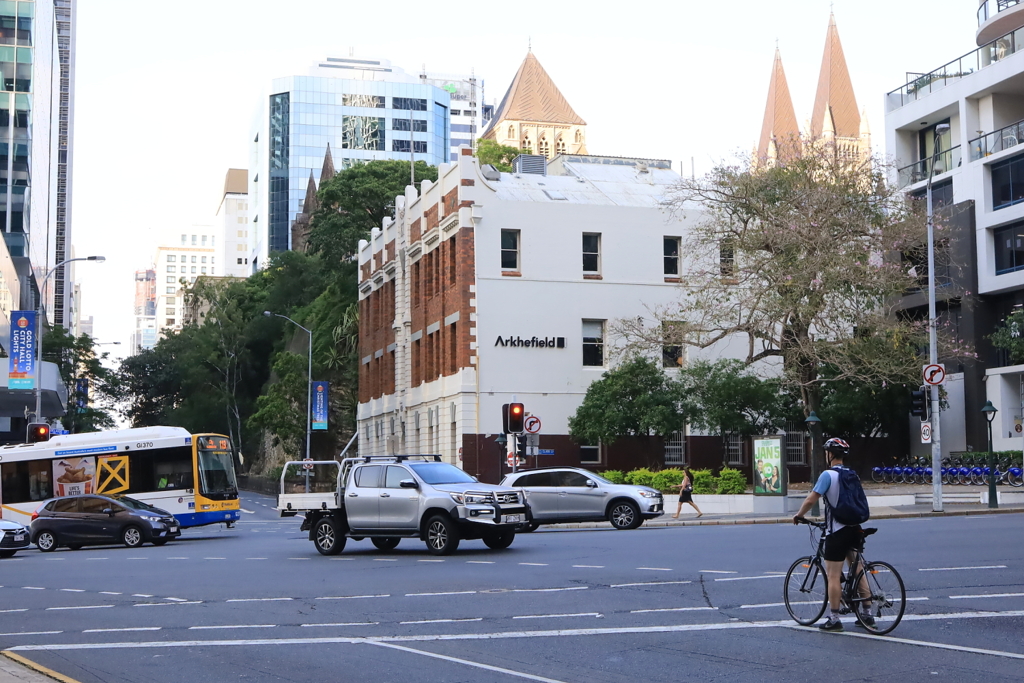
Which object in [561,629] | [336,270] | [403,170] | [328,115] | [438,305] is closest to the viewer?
[561,629]

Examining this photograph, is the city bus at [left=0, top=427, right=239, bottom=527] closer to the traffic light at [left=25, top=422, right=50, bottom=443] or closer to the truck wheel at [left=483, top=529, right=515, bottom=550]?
the traffic light at [left=25, top=422, right=50, bottom=443]

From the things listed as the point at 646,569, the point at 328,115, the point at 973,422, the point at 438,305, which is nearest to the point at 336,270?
the point at 438,305

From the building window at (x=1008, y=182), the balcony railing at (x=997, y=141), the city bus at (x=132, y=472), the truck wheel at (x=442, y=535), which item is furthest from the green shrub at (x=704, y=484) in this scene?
the balcony railing at (x=997, y=141)

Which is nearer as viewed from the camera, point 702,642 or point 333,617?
point 702,642

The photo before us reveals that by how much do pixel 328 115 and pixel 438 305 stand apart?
402 feet

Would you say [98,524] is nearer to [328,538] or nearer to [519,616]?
[328,538]

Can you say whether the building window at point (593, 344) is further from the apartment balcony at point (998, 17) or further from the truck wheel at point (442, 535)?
the truck wheel at point (442, 535)

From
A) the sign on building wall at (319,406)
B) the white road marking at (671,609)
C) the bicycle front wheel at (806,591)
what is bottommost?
the white road marking at (671,609)

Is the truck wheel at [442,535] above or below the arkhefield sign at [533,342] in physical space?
below

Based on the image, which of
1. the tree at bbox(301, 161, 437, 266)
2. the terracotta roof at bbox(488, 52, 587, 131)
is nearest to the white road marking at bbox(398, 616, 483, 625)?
the tree at bbox(301, 161, 437, 266)

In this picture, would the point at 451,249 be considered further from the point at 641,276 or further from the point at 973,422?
the point at 973,422

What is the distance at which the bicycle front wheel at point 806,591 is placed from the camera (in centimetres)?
1169

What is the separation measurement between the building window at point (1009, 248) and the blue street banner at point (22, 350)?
38.4m

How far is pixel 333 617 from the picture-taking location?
13852 millimetres
